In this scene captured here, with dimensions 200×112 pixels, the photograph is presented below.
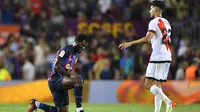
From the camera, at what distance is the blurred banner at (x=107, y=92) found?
24.1m

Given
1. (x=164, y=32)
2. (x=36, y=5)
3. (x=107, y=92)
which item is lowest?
(x=107, y=92)

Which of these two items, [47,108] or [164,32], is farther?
[164,32]

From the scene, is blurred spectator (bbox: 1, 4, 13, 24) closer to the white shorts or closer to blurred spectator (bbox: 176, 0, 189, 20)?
blurred spectator (bbox: 176, 0, 189, 20)

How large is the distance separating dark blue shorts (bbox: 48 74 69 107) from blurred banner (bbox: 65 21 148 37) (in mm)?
13447

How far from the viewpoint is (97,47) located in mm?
26812

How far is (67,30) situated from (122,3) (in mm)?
2760

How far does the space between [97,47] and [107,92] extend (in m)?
2.87

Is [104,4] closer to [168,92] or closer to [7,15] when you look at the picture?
[7,15]

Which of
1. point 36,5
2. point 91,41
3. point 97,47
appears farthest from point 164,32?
point 36,5

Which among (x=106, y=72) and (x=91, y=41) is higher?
(x=91, y=41)

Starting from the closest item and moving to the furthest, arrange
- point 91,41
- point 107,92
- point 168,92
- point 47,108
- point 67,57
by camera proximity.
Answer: point 67,57 → point 47,108 → point 168,92 → point 107,92 → point 91,41

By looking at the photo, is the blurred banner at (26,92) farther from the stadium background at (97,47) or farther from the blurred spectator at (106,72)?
the blurred spectator at (106,72)

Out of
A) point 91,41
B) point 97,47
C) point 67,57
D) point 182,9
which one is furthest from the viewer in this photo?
point 182,9

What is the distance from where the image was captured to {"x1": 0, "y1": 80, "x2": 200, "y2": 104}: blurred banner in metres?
24.1
